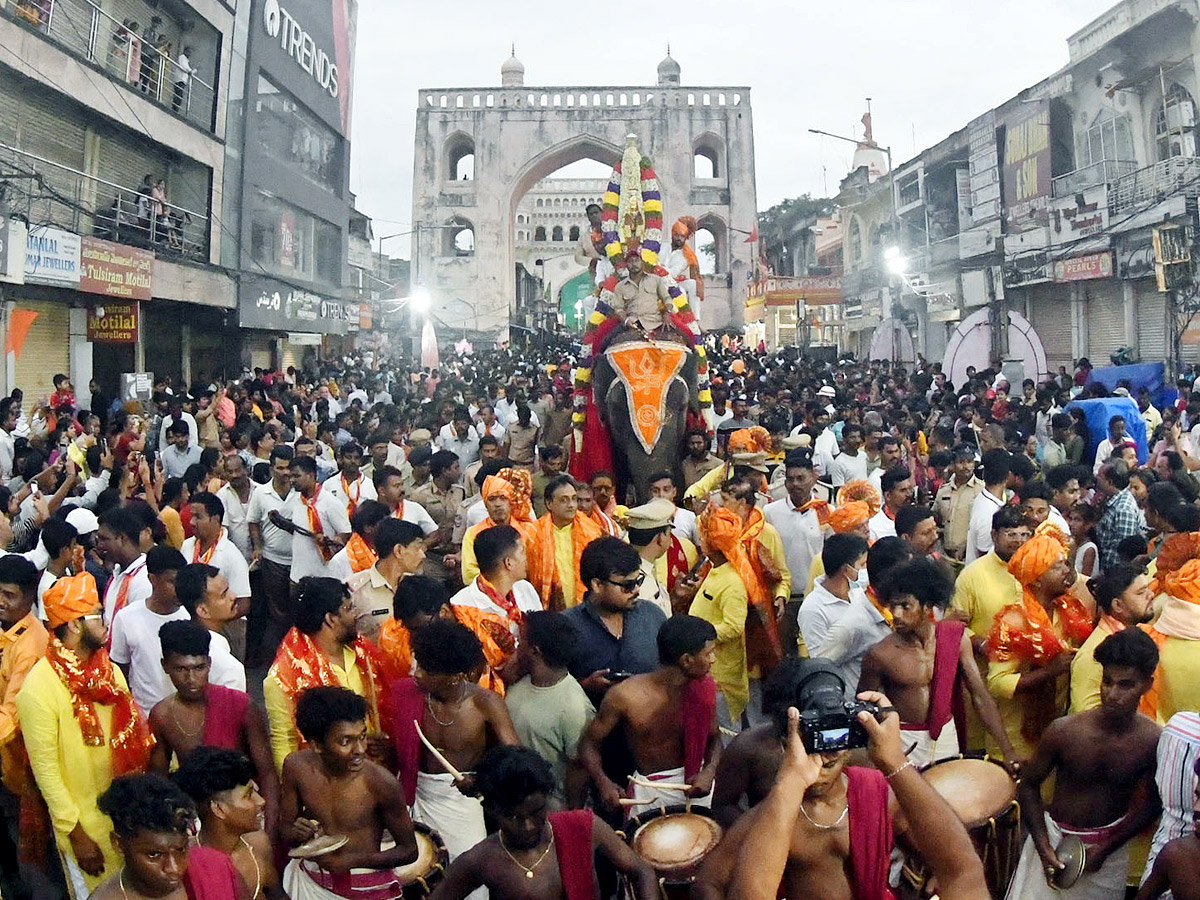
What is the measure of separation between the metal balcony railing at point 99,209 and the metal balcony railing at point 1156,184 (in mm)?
13735

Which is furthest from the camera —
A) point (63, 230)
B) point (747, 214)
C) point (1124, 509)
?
point (747, 214)

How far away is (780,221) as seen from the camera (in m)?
42.2

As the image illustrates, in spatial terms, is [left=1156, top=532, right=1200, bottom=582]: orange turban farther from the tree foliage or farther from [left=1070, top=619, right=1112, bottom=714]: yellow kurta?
the tree foliage

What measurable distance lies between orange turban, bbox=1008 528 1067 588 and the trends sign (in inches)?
700

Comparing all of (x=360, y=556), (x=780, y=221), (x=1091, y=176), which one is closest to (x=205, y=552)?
(x=360, y=556)

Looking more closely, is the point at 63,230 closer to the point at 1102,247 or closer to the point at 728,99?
the point at 1102,247

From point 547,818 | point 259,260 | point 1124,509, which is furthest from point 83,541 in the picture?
point 259,260

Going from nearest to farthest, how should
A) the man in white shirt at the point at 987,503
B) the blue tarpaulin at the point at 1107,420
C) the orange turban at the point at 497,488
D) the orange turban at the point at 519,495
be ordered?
1. the orange turban at the point at 497,488
2. the orange turban at the point at 519,495
3. the man in white shirt at the point at 987,503
4. the blue tarpaulin at the point at 1107,420

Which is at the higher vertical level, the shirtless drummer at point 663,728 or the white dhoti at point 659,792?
the shirtless drummer at point 663,728

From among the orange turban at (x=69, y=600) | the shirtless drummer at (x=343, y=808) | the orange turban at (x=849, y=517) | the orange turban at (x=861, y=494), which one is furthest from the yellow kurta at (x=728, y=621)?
the orange turban at (x=69, y=600)

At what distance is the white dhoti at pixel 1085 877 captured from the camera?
114 inches

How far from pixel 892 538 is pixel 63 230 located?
32.7 feet

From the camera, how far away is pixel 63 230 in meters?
11.0

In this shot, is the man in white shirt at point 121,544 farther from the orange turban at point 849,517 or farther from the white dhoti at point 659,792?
the orange turban at point 849,517
